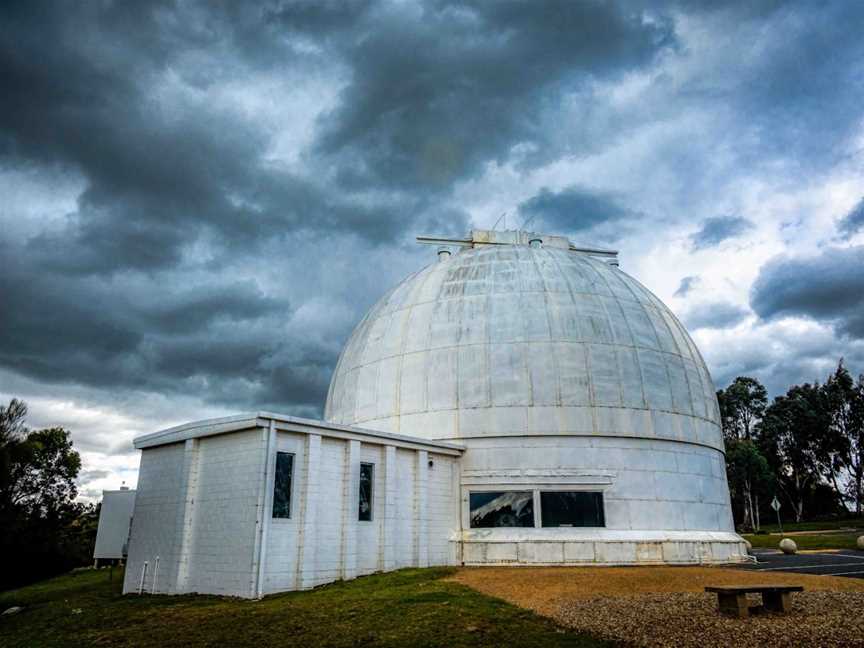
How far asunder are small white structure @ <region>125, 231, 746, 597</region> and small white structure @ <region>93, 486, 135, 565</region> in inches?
606

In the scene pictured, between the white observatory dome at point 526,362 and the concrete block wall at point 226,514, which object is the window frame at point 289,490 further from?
the white observatory dome at point 526,362

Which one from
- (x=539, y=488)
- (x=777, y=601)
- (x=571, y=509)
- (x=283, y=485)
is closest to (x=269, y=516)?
(x=283, y=485)

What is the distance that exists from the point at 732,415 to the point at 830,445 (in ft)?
35.2

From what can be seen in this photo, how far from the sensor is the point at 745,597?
11.8 metres

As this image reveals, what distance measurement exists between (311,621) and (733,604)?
26.7ft

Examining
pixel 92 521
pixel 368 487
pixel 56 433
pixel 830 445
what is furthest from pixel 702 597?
pixel 830 445

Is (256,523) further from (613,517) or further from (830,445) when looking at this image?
(830,445)

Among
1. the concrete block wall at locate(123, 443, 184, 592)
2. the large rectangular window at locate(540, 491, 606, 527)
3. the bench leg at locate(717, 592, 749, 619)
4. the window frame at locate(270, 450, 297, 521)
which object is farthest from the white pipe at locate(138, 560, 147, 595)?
the bench leg at locate(717, 592, 749, 619)

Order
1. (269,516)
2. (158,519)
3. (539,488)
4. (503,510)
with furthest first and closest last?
(503,510) < (539,488) < (158,519) < (269,516)

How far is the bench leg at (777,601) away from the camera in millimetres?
12133

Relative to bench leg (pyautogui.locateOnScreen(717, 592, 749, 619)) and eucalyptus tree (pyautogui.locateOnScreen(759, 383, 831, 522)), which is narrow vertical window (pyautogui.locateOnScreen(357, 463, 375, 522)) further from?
eucalyptus tree (pyautogui.locateOnScreen(759, 383, 831, 522))

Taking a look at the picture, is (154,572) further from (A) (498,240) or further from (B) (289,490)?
(A) (498,240)

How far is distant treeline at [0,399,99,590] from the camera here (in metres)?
36.9

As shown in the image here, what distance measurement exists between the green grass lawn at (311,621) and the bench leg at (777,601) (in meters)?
4.46
